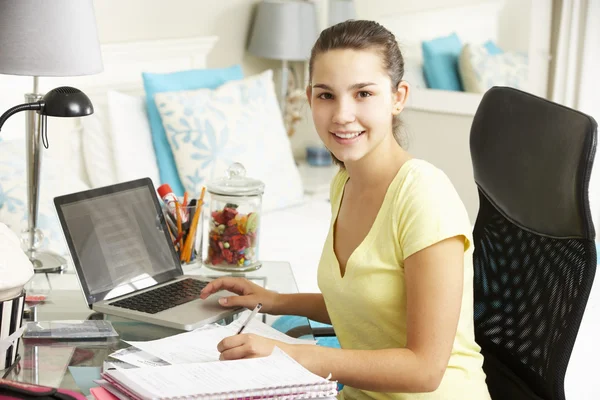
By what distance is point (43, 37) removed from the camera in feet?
5.83

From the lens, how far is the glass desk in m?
1.28

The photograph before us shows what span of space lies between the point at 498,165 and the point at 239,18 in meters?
2.49

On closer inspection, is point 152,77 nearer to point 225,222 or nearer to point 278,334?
point 225,222

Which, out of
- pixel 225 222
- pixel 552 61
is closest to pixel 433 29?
pixel 552 61

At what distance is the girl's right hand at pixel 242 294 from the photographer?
1.56m

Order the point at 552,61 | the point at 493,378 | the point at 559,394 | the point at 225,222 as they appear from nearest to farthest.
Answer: the point at 559,394 < the point at 493,378 < the point at 225,222 < the point at 552,61

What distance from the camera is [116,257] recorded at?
64.8 inches

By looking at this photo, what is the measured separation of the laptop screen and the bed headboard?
257 centimetres

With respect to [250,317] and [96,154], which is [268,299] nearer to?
[250,317]

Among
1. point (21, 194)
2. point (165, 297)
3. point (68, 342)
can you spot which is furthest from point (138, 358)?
point (21, 194)

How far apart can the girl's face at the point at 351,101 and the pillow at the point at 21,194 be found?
1051 mm

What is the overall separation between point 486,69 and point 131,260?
274 cm

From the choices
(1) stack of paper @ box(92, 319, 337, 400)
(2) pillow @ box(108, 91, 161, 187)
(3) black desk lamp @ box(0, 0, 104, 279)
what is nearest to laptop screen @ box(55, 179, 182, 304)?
(3) black desk lamp @ box(0, 0, 104, 279)

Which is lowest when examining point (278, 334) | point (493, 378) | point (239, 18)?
point (493, 378)
